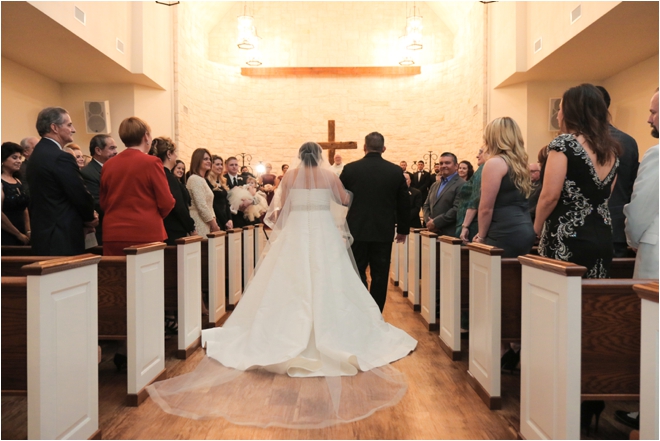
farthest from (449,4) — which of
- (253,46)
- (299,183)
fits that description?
(299,183)

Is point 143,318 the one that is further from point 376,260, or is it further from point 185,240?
point 376,260

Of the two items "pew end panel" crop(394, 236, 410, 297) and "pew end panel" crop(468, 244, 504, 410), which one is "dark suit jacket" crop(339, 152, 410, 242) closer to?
"pew end panel" crop(468, 244, 504, 410)

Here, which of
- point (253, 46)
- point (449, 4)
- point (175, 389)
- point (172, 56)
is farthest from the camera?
point (449, 4)

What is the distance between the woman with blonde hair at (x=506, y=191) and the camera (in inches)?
141

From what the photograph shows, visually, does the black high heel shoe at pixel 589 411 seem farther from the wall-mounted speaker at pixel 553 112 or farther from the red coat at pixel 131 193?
the wall-mounted speaker at pixel 553 112

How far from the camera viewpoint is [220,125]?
46.2ft

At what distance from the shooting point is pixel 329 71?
1462 centimetres

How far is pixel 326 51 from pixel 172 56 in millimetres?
4987

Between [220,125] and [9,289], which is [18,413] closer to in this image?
[9,289]

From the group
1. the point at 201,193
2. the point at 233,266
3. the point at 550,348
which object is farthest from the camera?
the point at 233,266

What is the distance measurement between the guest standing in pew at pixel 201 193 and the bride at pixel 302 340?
1.13 metres

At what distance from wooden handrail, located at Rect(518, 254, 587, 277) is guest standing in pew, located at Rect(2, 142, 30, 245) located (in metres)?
4.14

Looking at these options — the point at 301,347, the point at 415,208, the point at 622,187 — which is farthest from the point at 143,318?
the point at 415,208

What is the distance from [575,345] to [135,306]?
2334 millimetres
